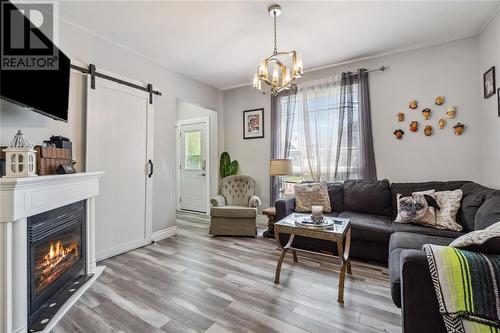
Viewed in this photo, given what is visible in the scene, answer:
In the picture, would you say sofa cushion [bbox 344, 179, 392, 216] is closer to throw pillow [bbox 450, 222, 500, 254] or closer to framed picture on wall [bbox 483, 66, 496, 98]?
framed picture on wall [bbox 483, 66, 496, 98]

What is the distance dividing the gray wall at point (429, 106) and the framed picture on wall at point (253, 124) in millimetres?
1411

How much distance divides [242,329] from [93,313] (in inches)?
45.8

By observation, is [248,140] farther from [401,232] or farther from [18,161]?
[18,161]

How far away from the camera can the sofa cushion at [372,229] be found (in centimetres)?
238

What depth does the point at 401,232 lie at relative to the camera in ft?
7.25

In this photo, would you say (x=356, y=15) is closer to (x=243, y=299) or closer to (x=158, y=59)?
(x=158, y=59)

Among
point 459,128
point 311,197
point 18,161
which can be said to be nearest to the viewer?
point 18,161

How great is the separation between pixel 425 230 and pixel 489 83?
1.82 meters

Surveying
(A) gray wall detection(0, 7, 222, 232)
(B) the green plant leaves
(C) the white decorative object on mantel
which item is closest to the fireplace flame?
(C) the white decorative object on mantel

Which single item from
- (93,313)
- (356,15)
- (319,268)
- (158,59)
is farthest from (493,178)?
(158,59)

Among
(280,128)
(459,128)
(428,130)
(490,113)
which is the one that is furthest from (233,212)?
(490,113)

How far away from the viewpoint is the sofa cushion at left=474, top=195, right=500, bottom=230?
175 centimetres

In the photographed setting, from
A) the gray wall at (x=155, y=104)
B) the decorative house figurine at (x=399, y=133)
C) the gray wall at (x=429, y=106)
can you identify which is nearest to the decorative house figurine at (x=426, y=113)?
the gray wall at (x=429, y=106)

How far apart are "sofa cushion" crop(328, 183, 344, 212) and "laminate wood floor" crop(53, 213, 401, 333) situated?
808 mm
